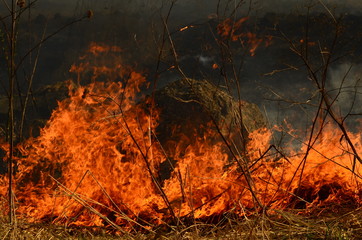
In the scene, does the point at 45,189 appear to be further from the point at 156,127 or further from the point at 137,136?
the point at 156,127

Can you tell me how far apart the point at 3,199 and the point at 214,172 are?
1.71 metres

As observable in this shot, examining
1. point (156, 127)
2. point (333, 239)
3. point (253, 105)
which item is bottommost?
point (253, 105)

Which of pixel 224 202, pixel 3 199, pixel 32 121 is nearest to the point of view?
pixel 3 199

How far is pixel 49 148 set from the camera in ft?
12.2

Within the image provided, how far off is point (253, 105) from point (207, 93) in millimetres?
1015

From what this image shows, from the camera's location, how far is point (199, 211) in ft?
9.44

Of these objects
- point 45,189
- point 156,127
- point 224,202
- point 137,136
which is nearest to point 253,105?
point 156,127

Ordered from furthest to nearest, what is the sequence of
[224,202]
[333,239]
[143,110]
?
[143,110] → [224,202] → [333,239]

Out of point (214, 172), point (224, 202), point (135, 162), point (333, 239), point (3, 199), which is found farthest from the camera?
point (135, 162)

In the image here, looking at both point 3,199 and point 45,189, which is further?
point 45,189

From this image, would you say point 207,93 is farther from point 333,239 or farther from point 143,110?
point 333,239

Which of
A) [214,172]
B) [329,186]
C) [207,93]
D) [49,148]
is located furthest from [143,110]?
[329,186]

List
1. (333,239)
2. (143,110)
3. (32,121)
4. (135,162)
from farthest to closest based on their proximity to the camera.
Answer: (32,121)
(143,110)
(135,162)
(333,239)

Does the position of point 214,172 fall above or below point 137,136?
below
